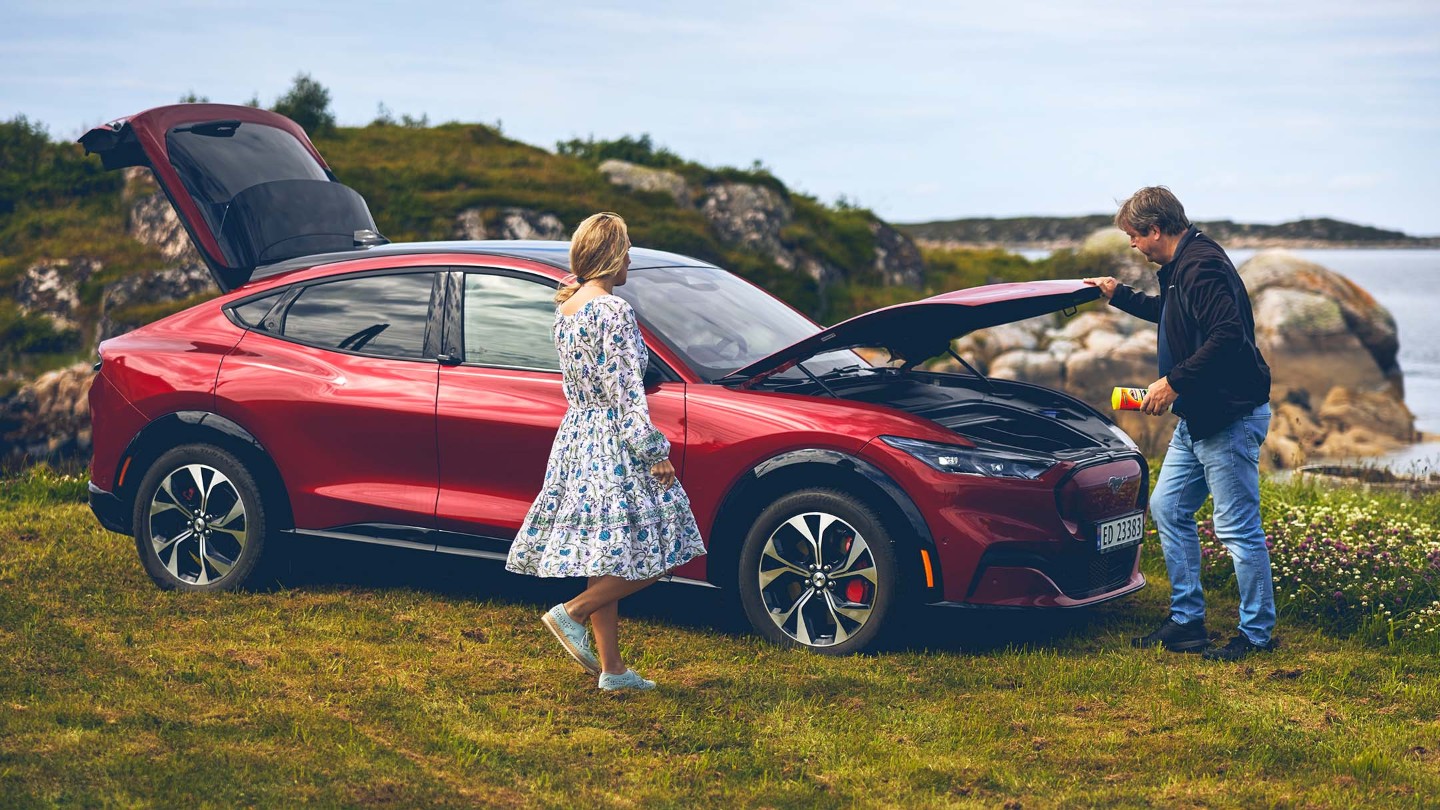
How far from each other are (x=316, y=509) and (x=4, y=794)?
2.49m

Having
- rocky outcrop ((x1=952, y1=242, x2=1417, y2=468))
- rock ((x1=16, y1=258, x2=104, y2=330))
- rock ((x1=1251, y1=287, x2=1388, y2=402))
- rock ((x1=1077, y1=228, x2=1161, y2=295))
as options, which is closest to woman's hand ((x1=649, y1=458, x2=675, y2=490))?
rocky outcrop ((x1=952, y1=242, x2=1417, y2=468))

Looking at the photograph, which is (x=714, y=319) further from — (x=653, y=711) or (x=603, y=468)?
(x=653, y=711)

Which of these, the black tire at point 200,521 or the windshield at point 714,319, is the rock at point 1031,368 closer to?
the windshield at point 714,319

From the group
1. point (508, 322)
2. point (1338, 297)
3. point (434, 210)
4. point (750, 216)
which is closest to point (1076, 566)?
point (508, 322)

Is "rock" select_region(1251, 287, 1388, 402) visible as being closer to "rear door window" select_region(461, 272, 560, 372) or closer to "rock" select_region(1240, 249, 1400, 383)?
"rock" select_region(1240, 249, 1400, 383)

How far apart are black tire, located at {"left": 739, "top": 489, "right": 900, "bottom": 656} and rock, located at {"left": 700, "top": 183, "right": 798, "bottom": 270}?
856 inches

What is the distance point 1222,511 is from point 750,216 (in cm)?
2291

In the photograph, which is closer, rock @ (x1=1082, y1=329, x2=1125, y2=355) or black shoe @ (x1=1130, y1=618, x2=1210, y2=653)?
black shoe @ (x1=1130, y1=618, x2=1210, y2=653)

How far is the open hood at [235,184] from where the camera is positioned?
23.5 feet

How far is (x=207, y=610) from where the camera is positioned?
6586mm

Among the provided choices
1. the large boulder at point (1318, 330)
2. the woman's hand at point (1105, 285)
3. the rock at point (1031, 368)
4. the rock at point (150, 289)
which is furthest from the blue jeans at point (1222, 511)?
the rock at point (150, 289)

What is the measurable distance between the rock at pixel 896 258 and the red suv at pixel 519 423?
22.8 metres

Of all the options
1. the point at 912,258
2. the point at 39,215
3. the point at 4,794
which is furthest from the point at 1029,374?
the point at 4,794

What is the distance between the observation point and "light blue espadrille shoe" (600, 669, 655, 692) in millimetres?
5441
